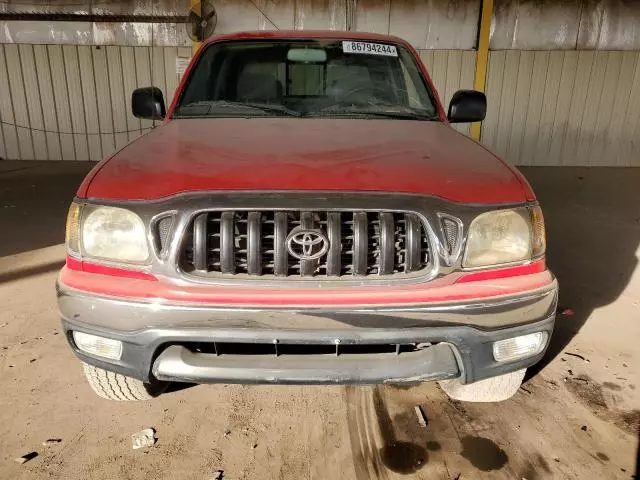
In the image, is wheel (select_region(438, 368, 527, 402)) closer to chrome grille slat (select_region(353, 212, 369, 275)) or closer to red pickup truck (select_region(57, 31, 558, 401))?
red pickup truck (select_region(57, 31, 558, 401))

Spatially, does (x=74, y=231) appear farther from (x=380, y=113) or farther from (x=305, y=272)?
(x=380, y=113)

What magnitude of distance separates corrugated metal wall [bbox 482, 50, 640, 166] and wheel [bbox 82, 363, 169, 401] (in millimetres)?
7756

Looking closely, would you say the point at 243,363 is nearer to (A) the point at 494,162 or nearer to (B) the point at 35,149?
(A) the point at 494,162

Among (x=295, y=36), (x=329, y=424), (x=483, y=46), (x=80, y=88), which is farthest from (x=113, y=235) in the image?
(x=483, y=46)

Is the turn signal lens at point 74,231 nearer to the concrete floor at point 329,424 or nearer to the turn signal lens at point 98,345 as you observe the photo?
the turn signal lens at point 98,345

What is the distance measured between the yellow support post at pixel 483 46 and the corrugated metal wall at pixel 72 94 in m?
4.62

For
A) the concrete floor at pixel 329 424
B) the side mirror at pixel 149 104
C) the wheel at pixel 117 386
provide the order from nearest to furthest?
1. the concrete floor at pixel 329 424
2. the wheel at pixel 117 386
3. the side mirror at pixel 149 104

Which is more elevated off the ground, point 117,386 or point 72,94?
point 72,94

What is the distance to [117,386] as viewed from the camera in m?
2.35

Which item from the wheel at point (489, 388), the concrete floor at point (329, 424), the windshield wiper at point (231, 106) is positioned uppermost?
the windshield wiper at point (231, 106)

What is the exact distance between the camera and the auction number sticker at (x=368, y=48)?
3352 mm

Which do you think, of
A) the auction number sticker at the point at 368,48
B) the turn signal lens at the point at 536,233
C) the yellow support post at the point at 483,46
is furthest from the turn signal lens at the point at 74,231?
the yellow support post at the point at 483,46

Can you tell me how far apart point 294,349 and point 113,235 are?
77 cm

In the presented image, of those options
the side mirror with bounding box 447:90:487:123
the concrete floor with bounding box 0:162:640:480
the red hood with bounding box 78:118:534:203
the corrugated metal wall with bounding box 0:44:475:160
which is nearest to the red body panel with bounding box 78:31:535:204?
the red hood with bounding box 78:118:534:203
